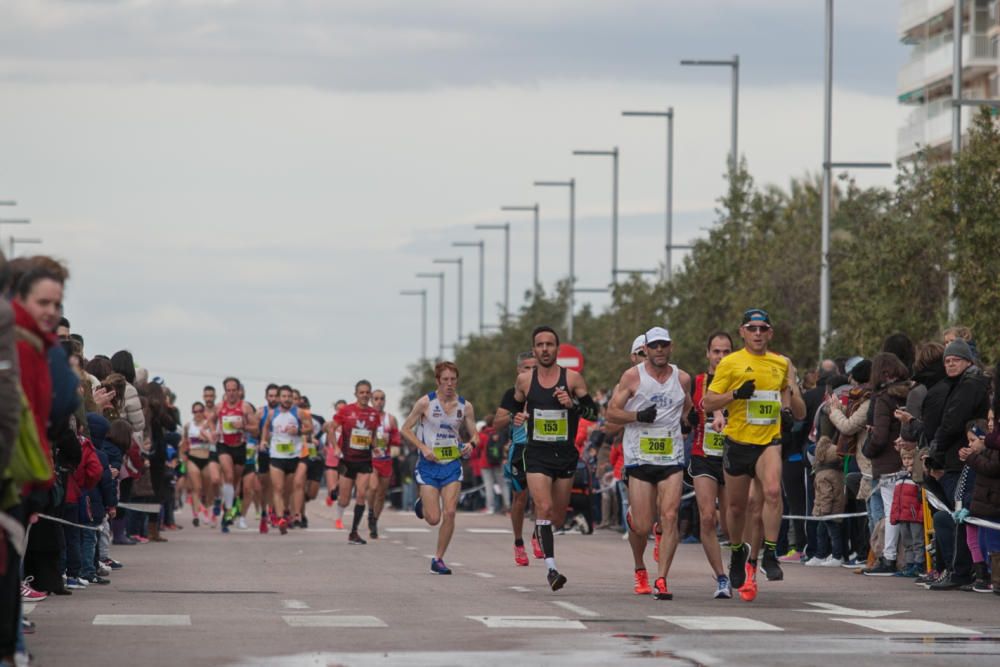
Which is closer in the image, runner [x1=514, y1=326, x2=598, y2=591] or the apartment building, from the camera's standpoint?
runner [x1=514, y1=326, x2=598, y2=591]

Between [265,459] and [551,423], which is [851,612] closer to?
[551,423]

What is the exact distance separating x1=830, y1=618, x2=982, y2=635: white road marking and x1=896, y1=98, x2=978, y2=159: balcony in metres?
72.2

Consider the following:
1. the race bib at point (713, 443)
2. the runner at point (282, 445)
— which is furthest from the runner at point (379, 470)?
the race bib at point (713, 443)

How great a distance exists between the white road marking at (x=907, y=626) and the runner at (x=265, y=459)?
18.2 meters

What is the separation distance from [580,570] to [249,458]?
42.7 feet

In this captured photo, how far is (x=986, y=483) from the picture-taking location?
17453 mm

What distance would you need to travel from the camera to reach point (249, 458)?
111ft

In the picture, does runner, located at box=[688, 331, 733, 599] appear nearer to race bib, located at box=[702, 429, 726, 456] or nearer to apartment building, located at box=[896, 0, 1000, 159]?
race bib, located at box=[702, 429, 726, 456]

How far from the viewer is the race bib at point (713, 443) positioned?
17969 mm

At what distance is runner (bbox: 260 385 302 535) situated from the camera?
32250mm

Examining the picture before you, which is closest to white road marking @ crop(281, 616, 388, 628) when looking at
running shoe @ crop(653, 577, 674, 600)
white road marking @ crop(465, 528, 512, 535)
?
running shoe @ crop(653, 577, 674, 600)

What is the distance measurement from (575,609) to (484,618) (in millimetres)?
1064

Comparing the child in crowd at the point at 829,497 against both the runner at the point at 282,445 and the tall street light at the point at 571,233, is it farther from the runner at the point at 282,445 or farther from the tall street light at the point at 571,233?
the tall street light at the point at 571,233

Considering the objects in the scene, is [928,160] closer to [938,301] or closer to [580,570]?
[938,301]
